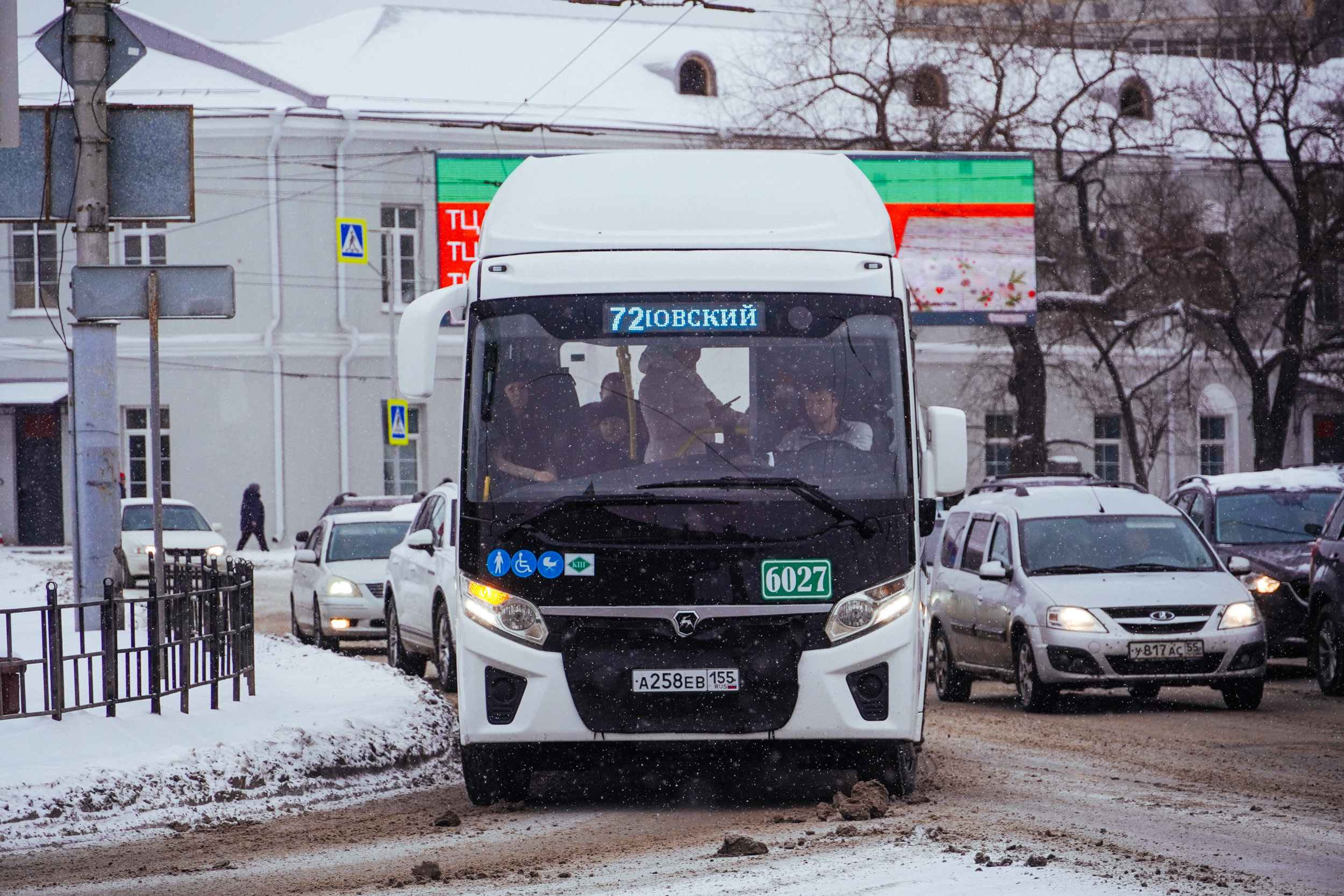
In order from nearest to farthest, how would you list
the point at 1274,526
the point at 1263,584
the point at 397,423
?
1. the point at 1263,584
2. the point at 1274,526
3. the point at 397,423

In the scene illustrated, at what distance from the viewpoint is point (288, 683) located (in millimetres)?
12797

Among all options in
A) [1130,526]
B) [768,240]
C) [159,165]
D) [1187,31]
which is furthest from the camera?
[1187,31]

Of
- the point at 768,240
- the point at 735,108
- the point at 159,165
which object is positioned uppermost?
the point at 735,108

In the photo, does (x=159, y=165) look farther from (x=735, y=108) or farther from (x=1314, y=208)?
(x=1314, y=208)

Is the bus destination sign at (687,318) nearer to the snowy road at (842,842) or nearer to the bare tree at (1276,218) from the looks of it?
the snowy road at (842,842)

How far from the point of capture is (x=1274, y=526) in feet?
57.0

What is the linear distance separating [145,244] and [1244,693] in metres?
32.7

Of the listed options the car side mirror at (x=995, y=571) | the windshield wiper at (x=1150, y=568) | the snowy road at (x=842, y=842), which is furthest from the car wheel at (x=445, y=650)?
the snowy road at (x=842, y=842)

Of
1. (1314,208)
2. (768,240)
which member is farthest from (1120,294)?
(768,240)

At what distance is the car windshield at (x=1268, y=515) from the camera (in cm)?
1728

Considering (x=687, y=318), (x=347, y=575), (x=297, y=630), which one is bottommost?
(x=297, y=630)

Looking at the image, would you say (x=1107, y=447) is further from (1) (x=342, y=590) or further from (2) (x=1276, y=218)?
(1) (x=342, y=590)

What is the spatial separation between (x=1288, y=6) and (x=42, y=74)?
25925mm

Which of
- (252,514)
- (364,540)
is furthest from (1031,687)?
(252,514)
